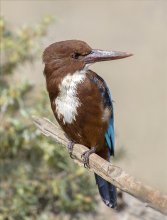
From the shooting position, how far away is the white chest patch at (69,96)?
3.90 meters

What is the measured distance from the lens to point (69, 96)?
392cm

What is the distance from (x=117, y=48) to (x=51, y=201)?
9.14ft

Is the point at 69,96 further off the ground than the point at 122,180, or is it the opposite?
the point at 69,96

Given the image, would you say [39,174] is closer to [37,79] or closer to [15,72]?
[15,72]

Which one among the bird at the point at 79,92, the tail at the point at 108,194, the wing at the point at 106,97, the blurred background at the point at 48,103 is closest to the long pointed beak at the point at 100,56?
the bird at the point at 79,92

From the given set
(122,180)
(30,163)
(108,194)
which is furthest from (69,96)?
(30,163)

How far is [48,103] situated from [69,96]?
1421mm

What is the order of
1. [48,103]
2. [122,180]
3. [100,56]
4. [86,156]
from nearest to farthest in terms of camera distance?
[122,180], [100,56], [86,156], [48,103]

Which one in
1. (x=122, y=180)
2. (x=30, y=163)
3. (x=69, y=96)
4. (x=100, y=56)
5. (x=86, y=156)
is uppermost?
(x=100, y=56)

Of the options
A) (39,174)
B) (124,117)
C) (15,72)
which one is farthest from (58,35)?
(39,174)

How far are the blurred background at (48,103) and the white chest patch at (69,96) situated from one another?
1177 mm

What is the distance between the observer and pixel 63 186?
5160 mm

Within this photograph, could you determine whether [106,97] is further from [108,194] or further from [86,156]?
[108,194]

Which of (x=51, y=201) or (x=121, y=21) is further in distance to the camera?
(x=121, y=21)
